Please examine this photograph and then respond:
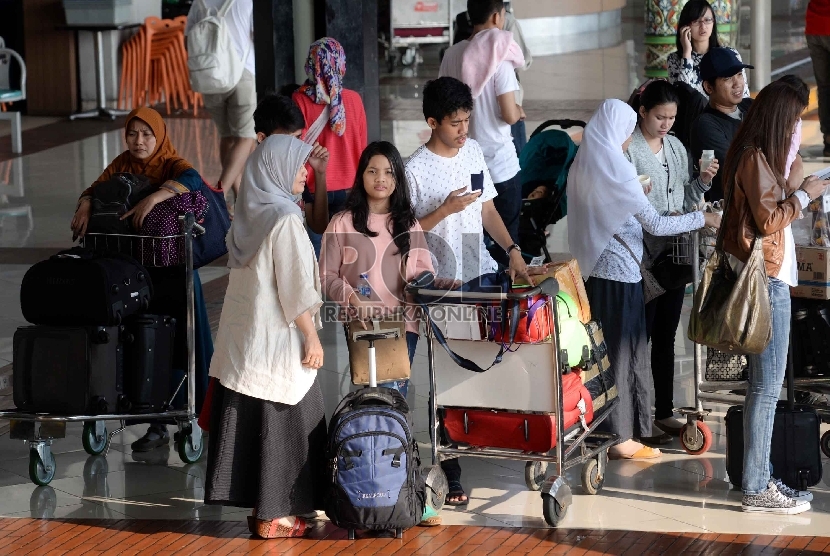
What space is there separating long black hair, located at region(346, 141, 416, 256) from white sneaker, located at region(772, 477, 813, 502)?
1.73 meters

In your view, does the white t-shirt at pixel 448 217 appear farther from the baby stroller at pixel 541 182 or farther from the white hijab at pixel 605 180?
the baby stroller at pixel 541 182

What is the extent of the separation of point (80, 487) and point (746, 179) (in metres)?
3.02

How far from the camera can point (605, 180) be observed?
17.4 feet

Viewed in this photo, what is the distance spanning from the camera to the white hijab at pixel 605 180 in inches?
209

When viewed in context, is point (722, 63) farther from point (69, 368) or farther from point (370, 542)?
point (69, 368)

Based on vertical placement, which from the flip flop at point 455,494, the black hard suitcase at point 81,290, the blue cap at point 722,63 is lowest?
the flip flop at point 455,494

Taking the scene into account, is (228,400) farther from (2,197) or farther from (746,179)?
(2,197)


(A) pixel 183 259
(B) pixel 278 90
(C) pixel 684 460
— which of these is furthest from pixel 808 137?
(A) pixel 183 259

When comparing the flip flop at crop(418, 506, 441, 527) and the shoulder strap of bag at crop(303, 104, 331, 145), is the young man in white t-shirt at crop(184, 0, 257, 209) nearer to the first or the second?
the shoulder strap of bag at crop(303, 104, 331, 145)

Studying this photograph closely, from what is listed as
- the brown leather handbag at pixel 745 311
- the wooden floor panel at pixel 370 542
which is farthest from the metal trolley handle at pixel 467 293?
the wooden floor panel at pixel 370 542

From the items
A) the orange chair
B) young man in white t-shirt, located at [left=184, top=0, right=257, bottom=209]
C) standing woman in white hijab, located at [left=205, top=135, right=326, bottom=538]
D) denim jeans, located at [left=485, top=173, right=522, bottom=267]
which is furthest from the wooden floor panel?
the orange chair

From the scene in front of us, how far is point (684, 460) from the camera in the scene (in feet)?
18.7

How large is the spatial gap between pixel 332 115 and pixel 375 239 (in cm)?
207

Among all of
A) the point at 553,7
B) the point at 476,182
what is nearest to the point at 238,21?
the point at 476,182
